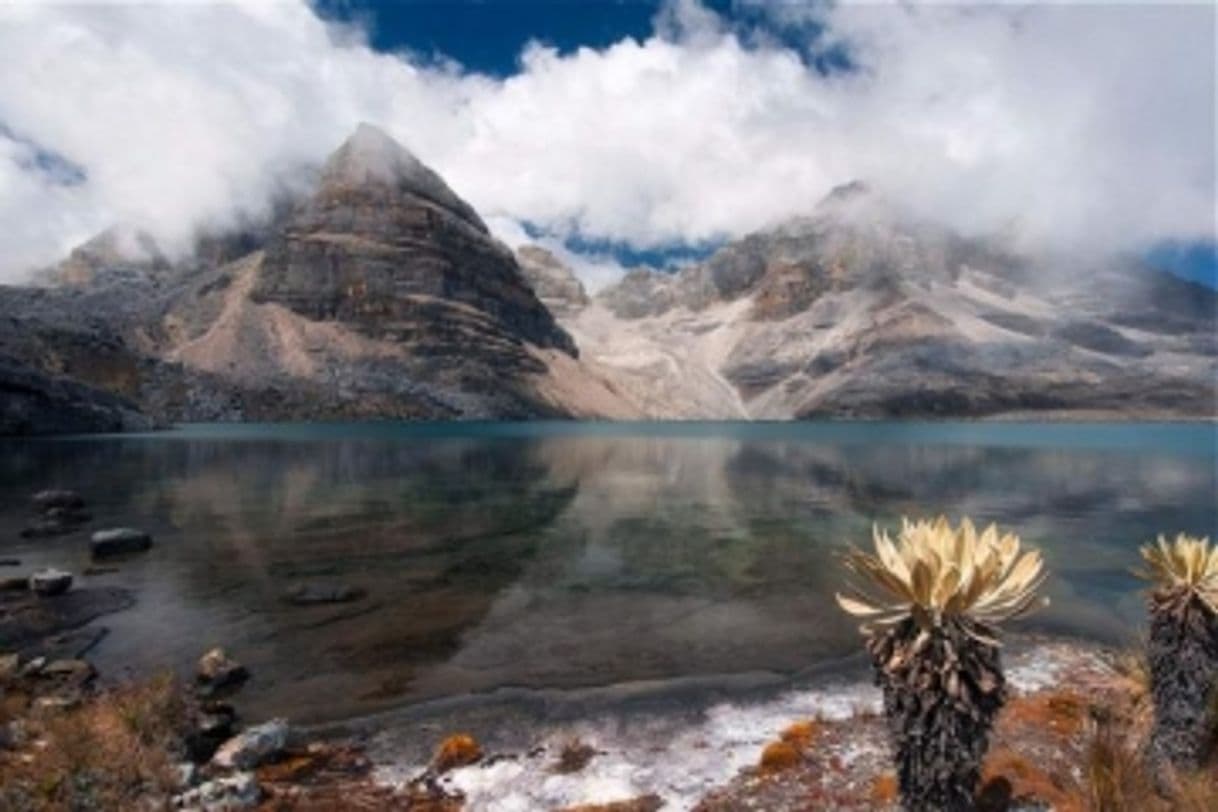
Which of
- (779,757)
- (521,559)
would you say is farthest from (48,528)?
(779,757)

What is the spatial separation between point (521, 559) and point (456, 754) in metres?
21.8

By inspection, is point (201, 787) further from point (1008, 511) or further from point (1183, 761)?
point (1008, 511)

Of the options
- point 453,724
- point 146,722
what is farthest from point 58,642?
point 453,724

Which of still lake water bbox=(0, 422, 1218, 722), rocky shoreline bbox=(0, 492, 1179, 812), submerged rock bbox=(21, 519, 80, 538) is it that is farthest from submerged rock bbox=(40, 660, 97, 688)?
submerged rock bbox=(21, 519, 80, 538)

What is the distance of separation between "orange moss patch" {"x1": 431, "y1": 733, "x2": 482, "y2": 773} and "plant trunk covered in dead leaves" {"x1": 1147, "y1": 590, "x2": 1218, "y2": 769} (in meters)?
10.8

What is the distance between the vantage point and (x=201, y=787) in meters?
11.4

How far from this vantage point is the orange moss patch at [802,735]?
13820mm

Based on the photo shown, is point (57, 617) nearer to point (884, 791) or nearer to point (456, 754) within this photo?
point (456, 754)

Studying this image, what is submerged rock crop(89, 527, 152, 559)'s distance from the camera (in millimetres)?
34094

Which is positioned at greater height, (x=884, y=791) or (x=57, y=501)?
(x=884, y=791)

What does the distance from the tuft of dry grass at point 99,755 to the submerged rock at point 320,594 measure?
11765 mm

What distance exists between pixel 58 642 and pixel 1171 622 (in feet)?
86.5

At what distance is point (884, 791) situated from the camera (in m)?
11.0

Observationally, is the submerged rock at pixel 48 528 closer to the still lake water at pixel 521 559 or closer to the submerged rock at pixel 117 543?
the still lake water at pixel 521 559
